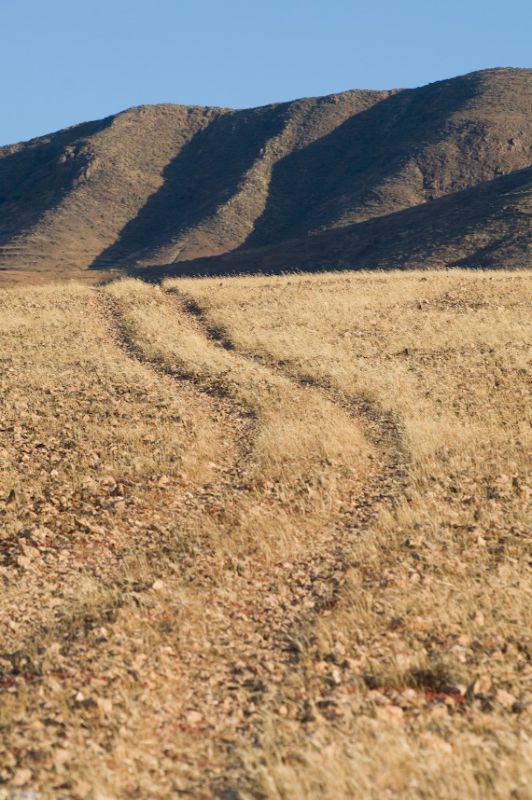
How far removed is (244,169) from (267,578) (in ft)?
361

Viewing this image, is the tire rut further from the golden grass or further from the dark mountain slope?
the dark mountain slope

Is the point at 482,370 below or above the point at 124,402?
below

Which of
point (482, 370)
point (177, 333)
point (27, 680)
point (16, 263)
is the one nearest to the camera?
point (27, 680)

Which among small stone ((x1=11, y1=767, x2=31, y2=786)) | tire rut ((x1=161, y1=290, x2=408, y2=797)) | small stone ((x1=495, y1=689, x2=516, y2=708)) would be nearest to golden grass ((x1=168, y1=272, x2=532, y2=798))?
small stone ((x1=495, y1=689, x2=516, y2=708))

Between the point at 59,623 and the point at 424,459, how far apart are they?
6619 millimetres

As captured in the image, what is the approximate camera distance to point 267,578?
9312 millimetres

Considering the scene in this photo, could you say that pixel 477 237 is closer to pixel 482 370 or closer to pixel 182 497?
pixel 482 370

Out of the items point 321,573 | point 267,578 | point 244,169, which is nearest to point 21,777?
point 267,578

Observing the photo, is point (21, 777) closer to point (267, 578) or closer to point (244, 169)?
point (267, 578)

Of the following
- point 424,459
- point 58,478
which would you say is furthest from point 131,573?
point 424,459

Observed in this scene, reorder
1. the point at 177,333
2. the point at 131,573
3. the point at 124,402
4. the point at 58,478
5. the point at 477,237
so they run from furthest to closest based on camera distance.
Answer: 1. the point at 477,237
2. the point at 177,333
3. the point at 124,402
4. the point at 58,478
5. the point at 131,573

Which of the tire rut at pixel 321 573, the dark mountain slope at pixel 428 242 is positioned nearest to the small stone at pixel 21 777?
the tire rut at pixel 321 573

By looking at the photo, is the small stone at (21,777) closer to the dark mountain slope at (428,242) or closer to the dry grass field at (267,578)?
the dry grass field at (267,578)

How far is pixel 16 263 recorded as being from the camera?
301ft
